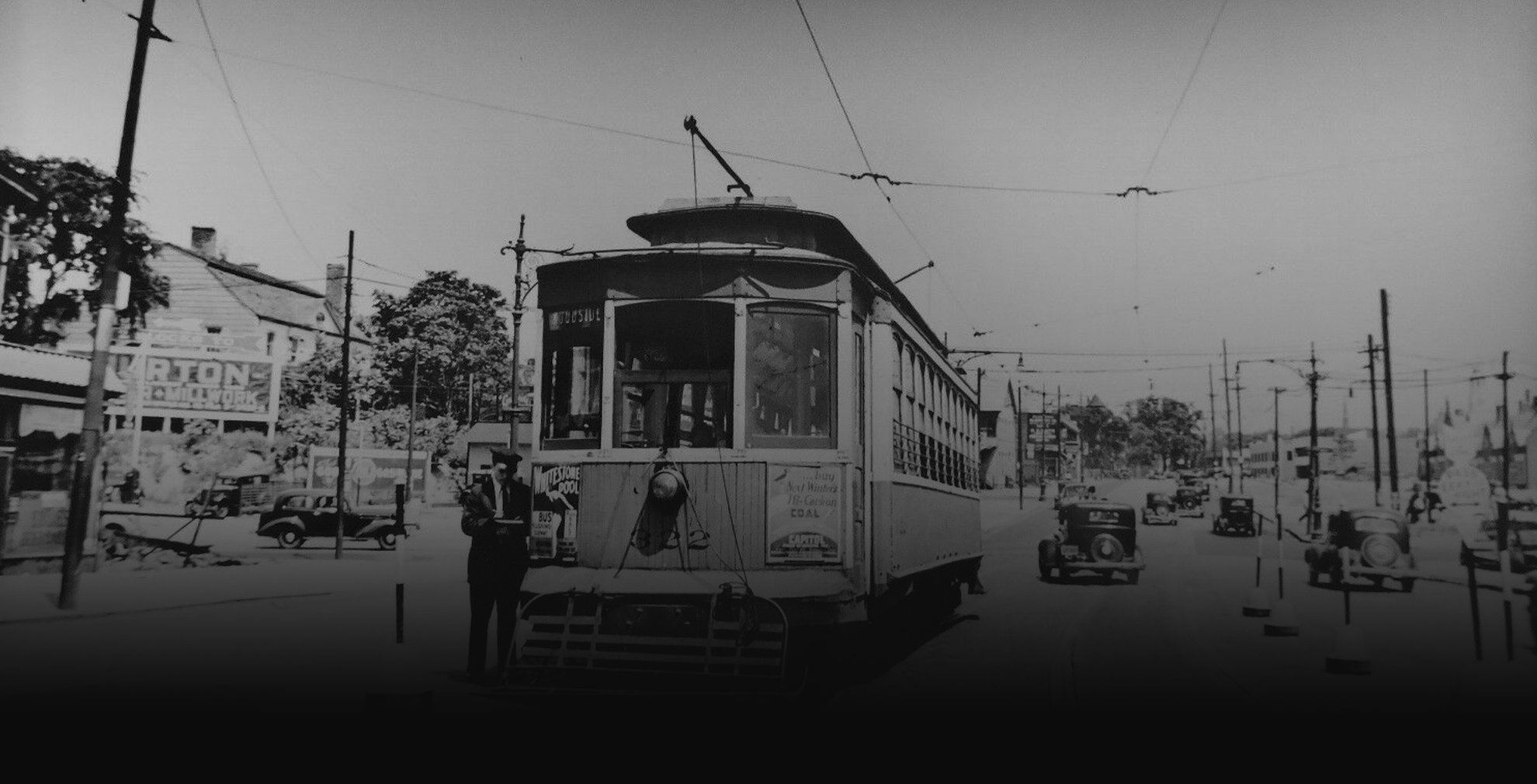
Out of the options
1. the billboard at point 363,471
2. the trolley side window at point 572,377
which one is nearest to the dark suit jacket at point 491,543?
the trolley side window at point 572,377

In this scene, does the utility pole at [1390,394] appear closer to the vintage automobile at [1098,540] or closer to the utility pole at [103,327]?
the vintage automobile at [1098,540]

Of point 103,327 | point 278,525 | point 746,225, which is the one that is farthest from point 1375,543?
point 278,525

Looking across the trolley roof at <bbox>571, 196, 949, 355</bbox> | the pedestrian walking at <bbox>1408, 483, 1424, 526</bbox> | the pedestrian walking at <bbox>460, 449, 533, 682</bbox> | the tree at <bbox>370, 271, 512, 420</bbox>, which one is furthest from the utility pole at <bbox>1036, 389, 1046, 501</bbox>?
the pedestrian walking at <bbox>460, 449, 533, 682</bbox>

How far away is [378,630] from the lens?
11508 millimetres

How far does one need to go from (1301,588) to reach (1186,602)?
3420 mm

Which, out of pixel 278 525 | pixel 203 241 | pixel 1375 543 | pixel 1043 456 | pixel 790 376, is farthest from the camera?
pixel 1043 456

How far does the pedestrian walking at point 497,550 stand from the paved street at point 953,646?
47 cm

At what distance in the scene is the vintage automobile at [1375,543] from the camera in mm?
14086

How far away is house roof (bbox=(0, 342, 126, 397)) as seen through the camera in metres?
15.2

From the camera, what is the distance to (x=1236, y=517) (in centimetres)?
3200

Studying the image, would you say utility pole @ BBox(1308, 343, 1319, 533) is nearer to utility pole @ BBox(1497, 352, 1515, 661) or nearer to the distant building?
utility pole @ BBox(1497, 352, 1515, 661)

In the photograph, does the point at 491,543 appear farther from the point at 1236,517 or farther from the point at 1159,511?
the point at 1159,511

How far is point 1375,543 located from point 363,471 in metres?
25.7

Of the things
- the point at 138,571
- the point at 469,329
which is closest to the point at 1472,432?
the point at 469,329
